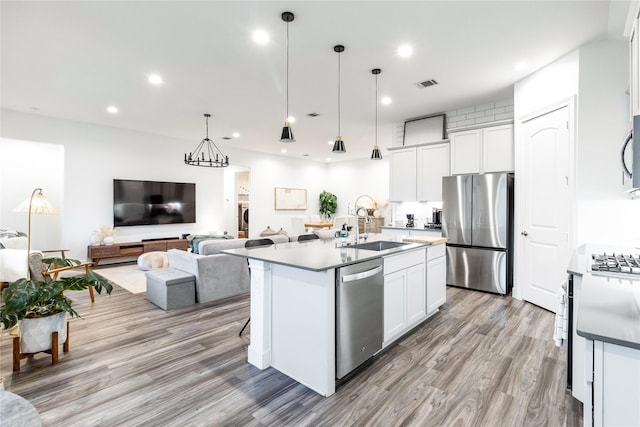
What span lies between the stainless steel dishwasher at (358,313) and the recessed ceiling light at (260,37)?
237cm

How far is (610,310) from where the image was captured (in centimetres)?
110

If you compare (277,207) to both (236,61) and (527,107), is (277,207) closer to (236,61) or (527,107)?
(236,61)

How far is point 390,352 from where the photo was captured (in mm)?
2719

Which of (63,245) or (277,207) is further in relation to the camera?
(277,207)

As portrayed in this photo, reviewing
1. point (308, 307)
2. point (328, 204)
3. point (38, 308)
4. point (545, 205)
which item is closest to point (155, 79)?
point (38, 308)

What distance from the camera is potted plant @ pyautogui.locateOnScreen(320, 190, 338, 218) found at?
1101 cm

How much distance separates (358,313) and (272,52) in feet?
9.22

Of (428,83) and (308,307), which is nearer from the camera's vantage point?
(308,307)

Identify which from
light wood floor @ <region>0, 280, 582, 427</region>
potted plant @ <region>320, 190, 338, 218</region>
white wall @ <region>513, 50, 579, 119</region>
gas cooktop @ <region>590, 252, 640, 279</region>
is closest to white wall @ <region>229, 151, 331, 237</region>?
potted plant @ <region>320, 190, 338, 218</region>

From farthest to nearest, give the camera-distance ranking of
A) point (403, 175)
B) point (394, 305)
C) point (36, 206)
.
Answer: point (403, 175) < point (394, 305) < point (36, 206)

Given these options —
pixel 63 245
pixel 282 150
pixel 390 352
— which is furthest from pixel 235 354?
pixel 282 150

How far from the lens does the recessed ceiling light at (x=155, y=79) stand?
13.1ft

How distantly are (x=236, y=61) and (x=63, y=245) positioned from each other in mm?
5426

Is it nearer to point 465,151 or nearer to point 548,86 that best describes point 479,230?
point 465,151
